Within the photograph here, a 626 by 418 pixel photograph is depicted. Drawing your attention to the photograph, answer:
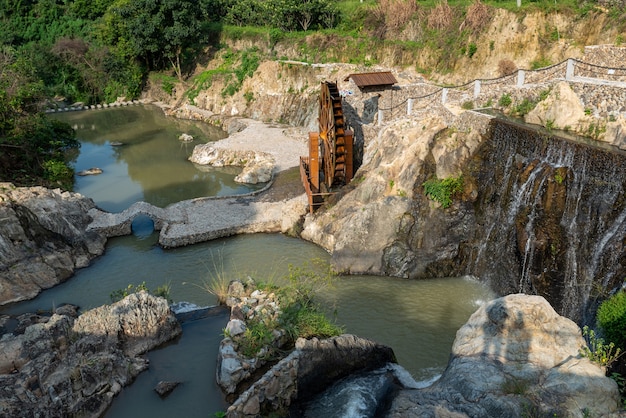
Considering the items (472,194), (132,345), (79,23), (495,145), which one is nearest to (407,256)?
(472,194)

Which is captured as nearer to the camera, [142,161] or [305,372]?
[305,372]

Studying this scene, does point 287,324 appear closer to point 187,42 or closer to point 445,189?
point 445,189

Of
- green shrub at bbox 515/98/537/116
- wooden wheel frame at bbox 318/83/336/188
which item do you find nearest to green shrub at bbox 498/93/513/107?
green shrub at bbox 515/98/537/116

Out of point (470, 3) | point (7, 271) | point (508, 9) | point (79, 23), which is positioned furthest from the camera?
point (79, 23)

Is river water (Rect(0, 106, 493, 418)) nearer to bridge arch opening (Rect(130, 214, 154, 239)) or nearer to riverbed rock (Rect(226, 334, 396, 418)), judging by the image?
bridge arch opening (Rect(130, 214, 154, 239))

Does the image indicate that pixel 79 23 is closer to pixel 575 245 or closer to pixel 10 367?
pixel 10 367

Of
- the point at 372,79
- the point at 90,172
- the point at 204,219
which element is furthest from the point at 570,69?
the point at 90,172

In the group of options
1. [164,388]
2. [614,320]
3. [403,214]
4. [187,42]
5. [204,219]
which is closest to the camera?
[614,320]

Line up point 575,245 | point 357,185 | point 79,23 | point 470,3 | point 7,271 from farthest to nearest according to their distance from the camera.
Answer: point 79,23 → point 470,3 → point 357,185 → point 7,271 → point 575,245
